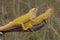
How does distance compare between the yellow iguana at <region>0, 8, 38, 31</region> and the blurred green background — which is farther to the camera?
the blurred green background

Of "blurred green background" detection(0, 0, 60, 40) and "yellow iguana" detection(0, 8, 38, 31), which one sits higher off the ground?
"blurred green background" detection(0, 0, 60, 40)

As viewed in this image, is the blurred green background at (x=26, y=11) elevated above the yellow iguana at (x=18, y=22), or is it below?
above

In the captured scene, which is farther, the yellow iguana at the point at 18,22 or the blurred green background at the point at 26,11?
the blurred green background at the point at 26,11

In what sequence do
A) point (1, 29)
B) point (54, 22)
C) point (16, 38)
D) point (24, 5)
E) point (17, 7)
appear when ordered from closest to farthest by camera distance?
point (1, 29) < point (16, 38) < point (54, 22) < point (17, 7) < point (24, 5)

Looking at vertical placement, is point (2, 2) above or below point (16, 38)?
above

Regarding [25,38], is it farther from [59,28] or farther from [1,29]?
[1,29]

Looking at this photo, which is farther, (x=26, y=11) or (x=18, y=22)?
(x=26, y=11)

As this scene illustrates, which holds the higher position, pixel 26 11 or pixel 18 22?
pixel 26 11

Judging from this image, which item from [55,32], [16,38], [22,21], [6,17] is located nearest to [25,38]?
[16,38]
